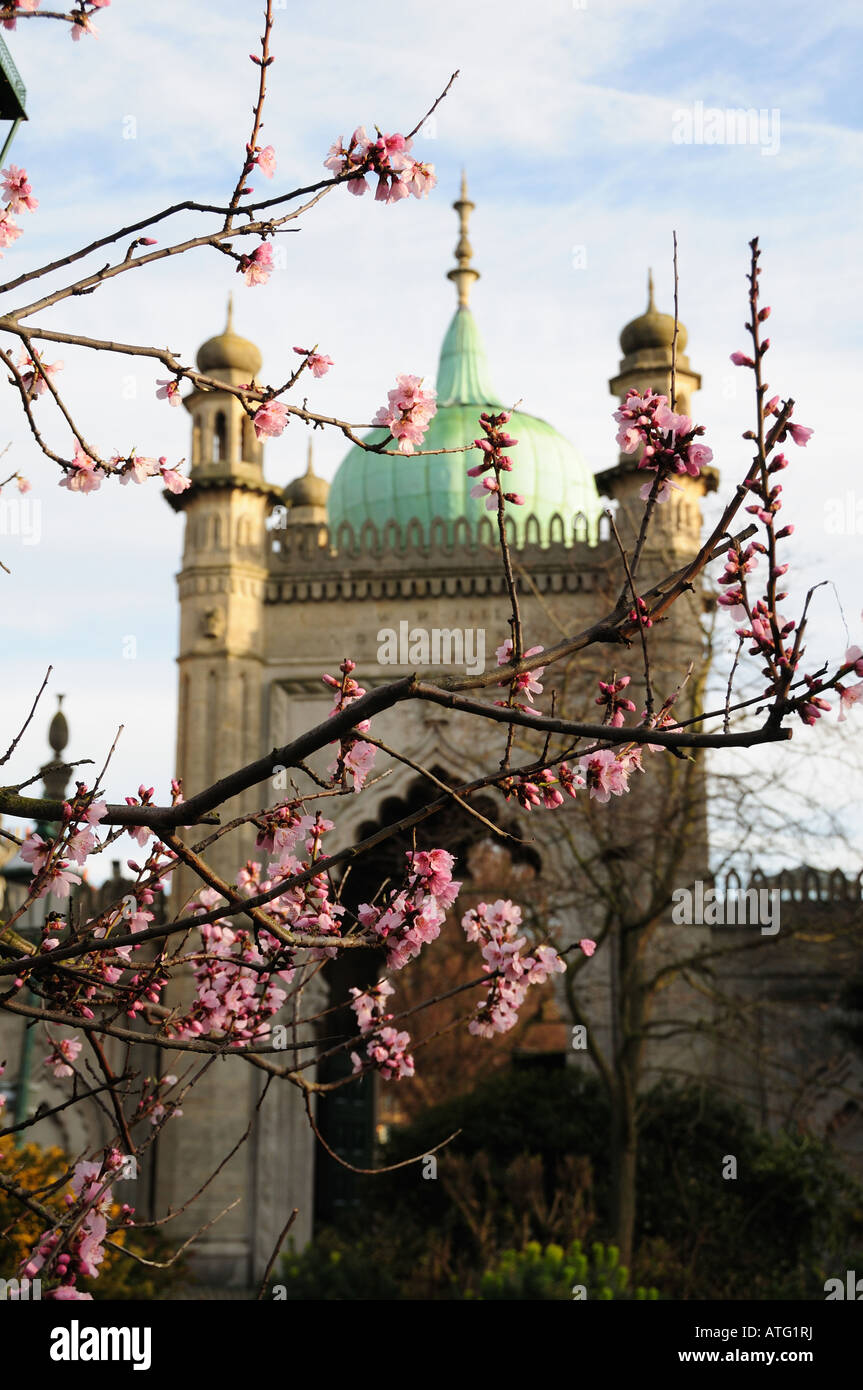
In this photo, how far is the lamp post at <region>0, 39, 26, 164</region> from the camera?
6.05 meters

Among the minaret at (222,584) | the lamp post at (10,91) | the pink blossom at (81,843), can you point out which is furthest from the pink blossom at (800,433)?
the minaret at (222,584)

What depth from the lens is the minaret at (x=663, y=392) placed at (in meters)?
19.4

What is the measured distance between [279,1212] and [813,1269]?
6.18m

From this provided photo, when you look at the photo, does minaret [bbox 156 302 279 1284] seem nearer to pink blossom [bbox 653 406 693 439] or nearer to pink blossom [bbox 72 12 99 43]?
pink blossom [bbox 72 12 99 43]

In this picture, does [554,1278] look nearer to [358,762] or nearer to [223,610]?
[358,762]

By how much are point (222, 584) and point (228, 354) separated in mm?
2858

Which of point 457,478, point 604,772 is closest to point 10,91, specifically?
point 604,772

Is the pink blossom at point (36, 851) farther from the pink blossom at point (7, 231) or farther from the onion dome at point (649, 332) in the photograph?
the onion dome at point (649, 332)

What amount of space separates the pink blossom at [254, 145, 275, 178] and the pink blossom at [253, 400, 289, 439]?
0.74 m

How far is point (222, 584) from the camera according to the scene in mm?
19953

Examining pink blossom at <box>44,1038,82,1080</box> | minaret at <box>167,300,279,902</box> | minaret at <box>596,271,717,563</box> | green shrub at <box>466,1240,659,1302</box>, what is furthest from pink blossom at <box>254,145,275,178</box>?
minaret at <box>167,300,279,902</box>

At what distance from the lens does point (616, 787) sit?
450 cm

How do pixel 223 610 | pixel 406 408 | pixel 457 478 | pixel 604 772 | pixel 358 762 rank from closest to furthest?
pixel 604 772 → pixel 358 762 → pixel 406 408 → pixel 223 610 → pixel 457 478
